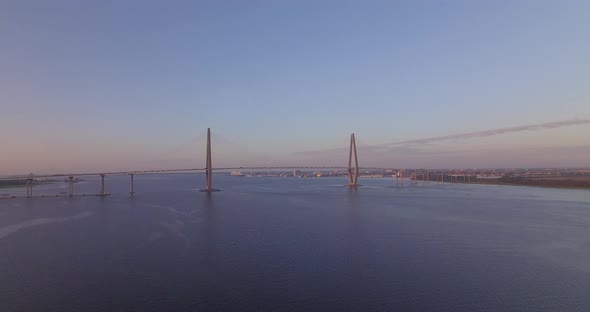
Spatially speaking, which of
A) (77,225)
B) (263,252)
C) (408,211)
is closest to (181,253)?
(263,252)

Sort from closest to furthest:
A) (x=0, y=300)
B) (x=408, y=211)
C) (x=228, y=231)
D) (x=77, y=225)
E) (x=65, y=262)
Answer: (x=0, y=300) < (x=65, y=262) < (x=228, y=231) < (x=77, y=225) < (x=408, y=211)

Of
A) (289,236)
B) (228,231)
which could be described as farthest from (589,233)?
(228,231)

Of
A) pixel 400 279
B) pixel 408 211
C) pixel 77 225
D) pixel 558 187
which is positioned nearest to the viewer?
pixel 400 279

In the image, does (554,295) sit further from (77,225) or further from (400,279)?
(77,225)

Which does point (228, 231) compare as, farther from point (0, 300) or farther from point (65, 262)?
point (0, 300)

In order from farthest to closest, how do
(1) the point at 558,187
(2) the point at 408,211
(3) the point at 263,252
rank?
(1) the point at 558,187 < (2) the point at 408,211 < (3) the point at 263,252

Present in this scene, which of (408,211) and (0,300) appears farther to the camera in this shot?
(408,211)
